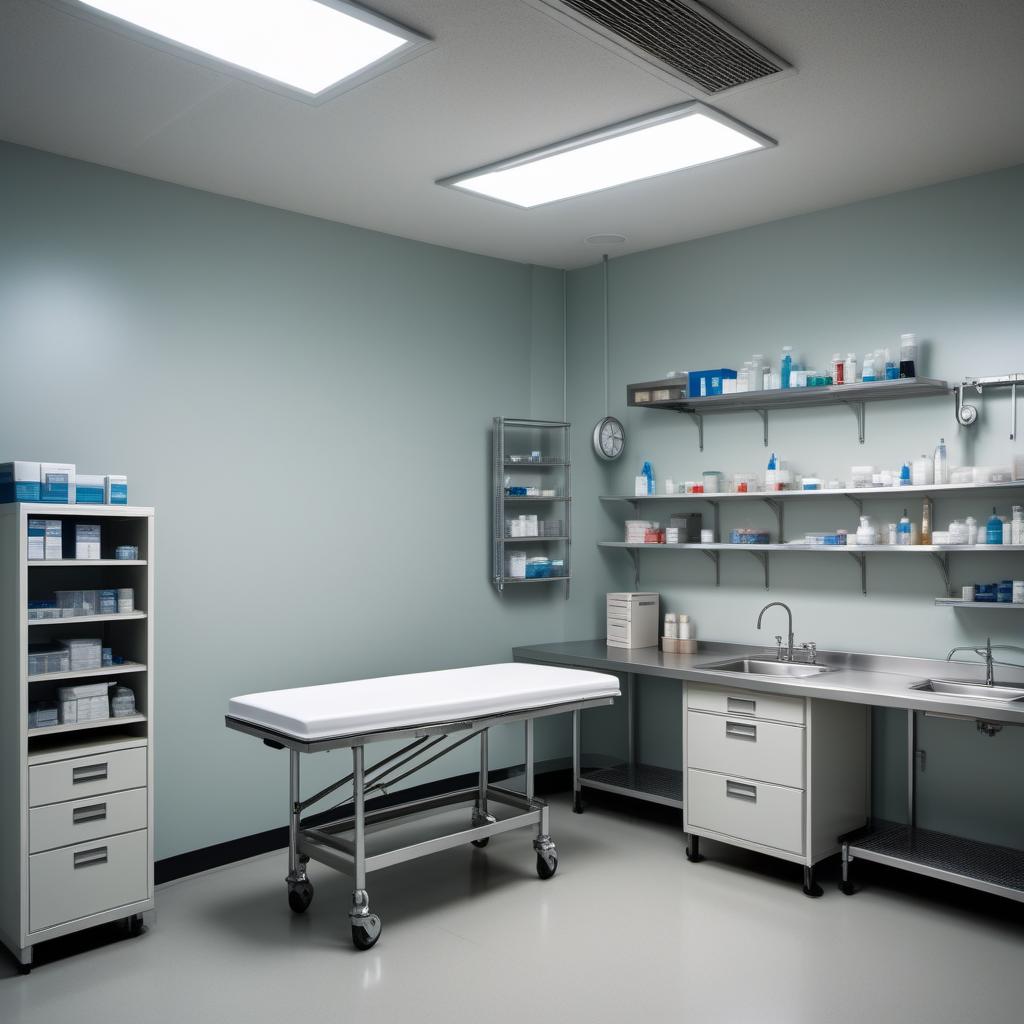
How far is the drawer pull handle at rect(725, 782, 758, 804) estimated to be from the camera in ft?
13.4

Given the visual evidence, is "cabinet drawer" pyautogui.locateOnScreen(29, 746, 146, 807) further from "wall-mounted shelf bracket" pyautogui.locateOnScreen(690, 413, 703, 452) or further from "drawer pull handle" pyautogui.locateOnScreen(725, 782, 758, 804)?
"wall-mounted shelf bracket" pyautogui.locateOnScreen(690, 413, 703, 452)

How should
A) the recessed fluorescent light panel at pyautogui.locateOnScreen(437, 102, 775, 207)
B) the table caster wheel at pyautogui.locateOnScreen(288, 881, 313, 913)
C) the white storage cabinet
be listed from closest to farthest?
the white storage cabinet < the recessed fluorescent light panel at pyautogui.locateOnScreen(437, 102, 775, 207) < the table caster wheel at pyautogui.locateOnScreen(288, 881, 313, 913)

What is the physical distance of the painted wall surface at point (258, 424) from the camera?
3.81 m

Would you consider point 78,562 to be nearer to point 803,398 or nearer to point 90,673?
point 90,673

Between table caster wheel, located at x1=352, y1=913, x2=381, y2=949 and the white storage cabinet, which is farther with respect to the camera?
table caster wheel, located at x1=352, y1=913, x2=381, y2=949

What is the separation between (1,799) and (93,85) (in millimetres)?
2496

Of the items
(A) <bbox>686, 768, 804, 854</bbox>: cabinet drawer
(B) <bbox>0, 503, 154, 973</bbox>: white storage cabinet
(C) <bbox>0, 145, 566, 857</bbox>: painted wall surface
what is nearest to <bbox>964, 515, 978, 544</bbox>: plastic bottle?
(A) <bbox>686, 768, 804, 854</bbox>: cabinet drawer

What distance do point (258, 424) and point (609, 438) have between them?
200cm

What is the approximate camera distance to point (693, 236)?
5035 millimetres

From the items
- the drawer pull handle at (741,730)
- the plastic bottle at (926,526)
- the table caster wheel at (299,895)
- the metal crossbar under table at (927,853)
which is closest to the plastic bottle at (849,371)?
the plastic bottle at (926,526)

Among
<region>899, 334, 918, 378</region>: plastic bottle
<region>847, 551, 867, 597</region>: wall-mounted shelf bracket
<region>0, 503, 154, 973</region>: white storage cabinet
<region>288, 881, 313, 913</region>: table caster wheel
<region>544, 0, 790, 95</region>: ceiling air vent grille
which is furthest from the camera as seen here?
<region>847, 551, 867, 597</region>: wall-mounted shelf bracket

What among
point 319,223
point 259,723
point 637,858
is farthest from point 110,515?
point 637,858

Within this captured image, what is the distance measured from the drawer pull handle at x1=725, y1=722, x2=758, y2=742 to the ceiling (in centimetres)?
236

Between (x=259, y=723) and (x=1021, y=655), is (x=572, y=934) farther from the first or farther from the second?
(x=1021, y=655)
